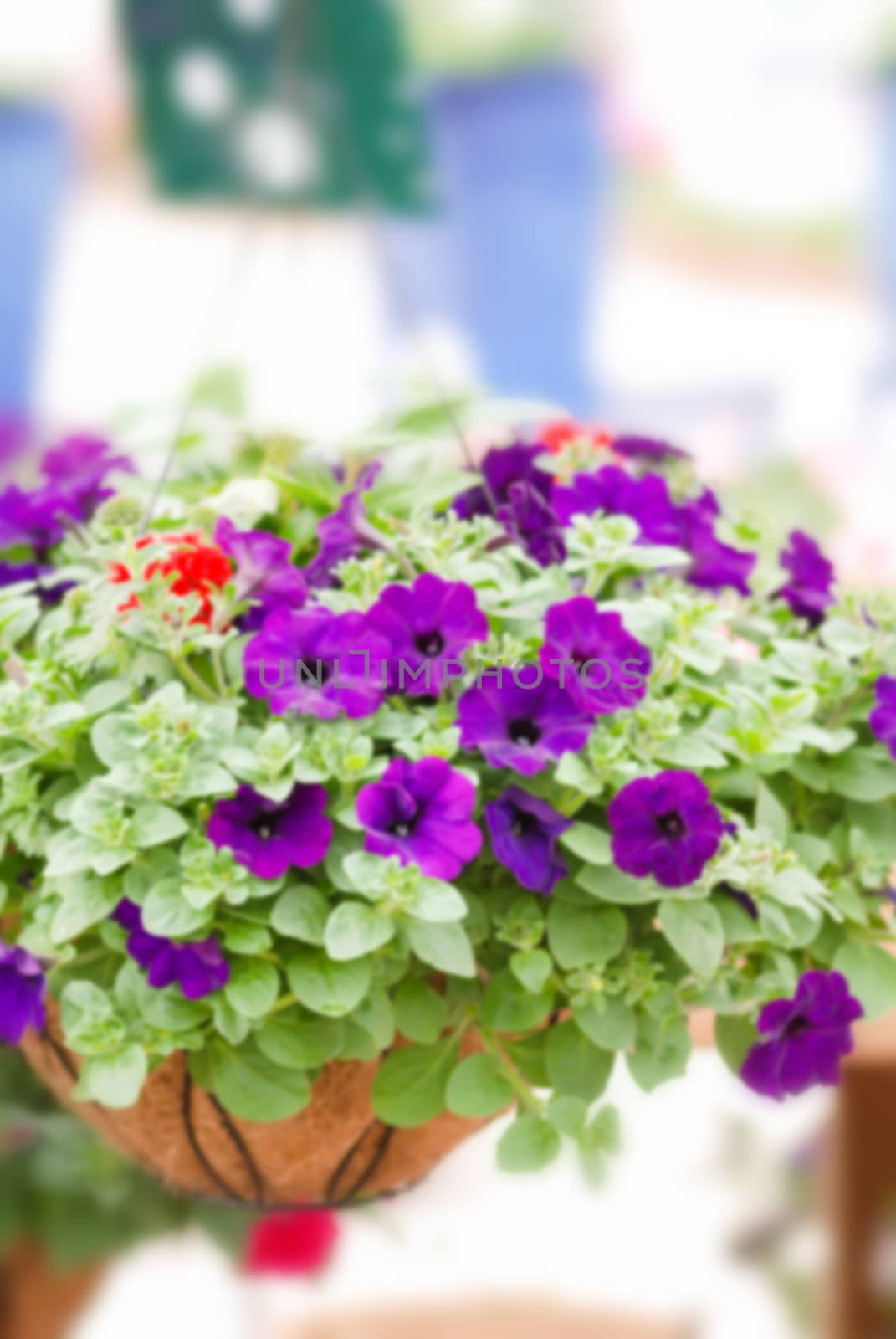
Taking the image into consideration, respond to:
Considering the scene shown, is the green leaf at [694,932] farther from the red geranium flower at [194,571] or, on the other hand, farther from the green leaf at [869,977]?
the red geranium flower at [194,571]

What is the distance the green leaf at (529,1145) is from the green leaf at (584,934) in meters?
0.07

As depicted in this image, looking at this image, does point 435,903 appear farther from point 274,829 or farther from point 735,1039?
point 735,1039

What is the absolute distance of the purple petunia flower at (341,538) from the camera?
2.19 ft

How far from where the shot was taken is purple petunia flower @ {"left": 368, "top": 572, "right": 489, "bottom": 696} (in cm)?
59

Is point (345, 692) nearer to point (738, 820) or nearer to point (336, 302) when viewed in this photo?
point (738, 820)

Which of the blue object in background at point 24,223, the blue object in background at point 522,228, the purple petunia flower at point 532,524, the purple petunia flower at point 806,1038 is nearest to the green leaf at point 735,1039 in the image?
Answer: the purple petunia flower at point 806,1038

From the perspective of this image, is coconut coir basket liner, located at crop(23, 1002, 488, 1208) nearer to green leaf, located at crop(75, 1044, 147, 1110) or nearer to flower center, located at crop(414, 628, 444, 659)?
green leaf, located at crop(75, 1044, 147, 1110)

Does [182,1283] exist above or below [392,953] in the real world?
below

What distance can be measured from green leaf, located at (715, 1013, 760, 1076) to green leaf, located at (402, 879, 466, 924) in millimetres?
182

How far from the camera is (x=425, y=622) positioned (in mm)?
596

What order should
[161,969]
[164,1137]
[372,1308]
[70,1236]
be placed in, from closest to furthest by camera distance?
[161,969], [164,1137], [70,1236], [372,1308]

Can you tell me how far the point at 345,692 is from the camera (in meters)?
0.58

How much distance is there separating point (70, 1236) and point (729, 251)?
1874 mm

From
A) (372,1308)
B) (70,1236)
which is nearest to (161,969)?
(70,1236)
